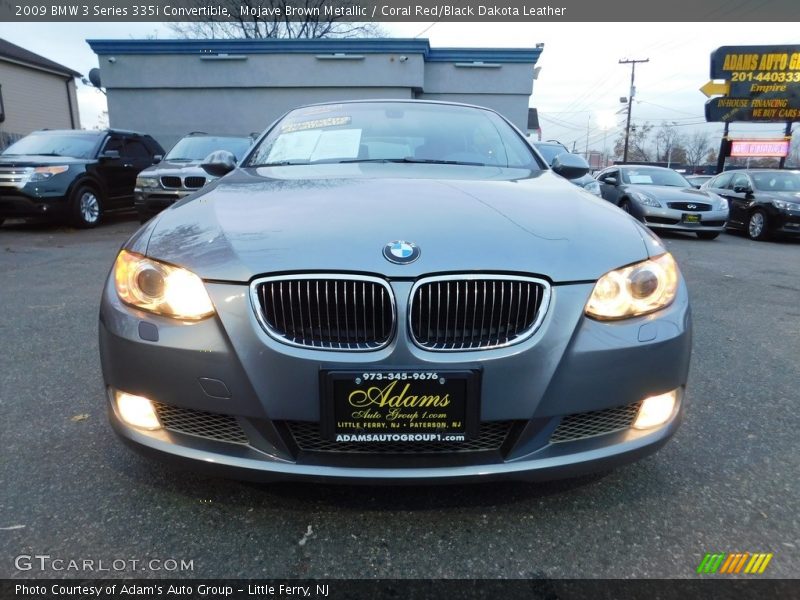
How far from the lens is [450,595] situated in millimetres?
1442

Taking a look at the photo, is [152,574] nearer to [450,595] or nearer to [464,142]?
[450,595]

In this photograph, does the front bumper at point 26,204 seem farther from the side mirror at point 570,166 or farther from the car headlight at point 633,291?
the car headlight at point 633,291

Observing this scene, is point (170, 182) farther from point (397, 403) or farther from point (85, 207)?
point (397, 403)

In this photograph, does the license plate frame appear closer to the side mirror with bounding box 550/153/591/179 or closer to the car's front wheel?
the car's front wheel

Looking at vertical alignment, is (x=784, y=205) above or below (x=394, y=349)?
below

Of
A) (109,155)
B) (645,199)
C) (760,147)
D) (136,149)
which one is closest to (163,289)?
(109,155)

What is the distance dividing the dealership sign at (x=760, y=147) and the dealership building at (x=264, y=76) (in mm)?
8854

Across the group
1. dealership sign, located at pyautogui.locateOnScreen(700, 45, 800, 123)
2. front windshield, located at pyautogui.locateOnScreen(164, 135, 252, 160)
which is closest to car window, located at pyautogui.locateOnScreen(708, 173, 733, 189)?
dealership sign, located at pyautogui.locateOnScreen(700, 45, 800, 123)

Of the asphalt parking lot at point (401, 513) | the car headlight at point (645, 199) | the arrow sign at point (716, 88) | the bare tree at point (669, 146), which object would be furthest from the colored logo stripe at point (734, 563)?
the bare tree at point (669, 146)

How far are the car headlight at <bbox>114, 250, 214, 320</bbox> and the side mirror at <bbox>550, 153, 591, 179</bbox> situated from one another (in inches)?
86.5

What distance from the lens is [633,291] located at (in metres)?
1.62

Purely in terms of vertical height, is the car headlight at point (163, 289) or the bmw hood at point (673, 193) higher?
the car headlight at point (163, 289)

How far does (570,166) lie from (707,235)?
342 inches

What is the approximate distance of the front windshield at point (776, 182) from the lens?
1073cm
